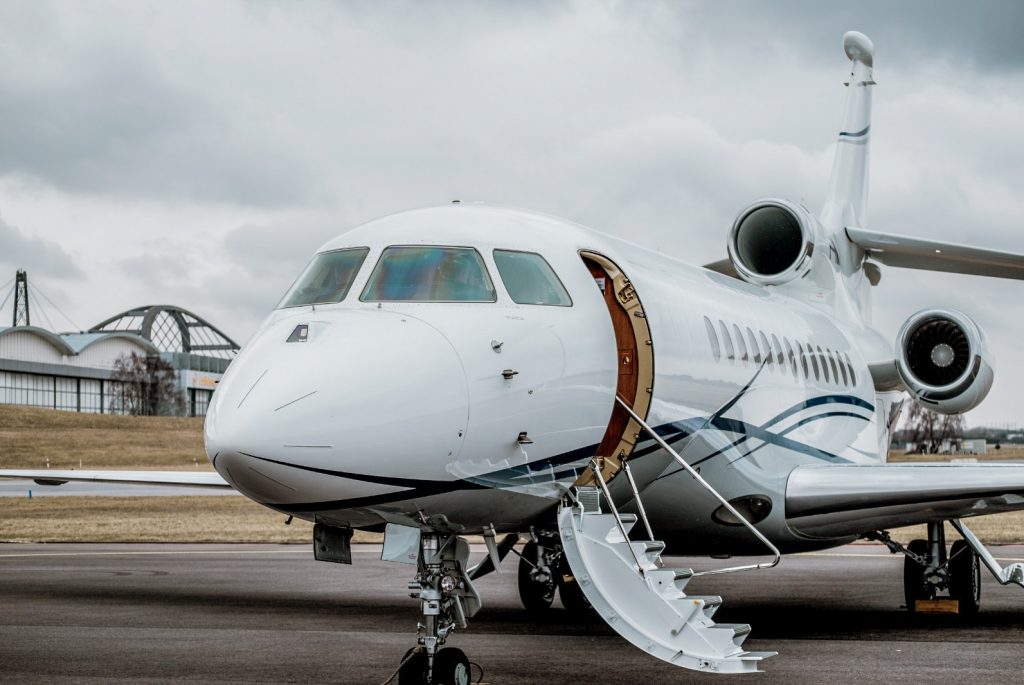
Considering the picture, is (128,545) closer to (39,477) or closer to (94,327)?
(39,477)

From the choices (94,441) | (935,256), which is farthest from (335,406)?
(94,441)

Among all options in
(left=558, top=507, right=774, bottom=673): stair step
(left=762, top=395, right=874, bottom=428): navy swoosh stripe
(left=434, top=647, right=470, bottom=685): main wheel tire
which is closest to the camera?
(left=434, top=647, right=470, bottom=685): main wheel tire

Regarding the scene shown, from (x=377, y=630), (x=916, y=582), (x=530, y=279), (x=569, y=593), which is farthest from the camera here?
(x=569, y=593)

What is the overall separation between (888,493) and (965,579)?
2.99 meters

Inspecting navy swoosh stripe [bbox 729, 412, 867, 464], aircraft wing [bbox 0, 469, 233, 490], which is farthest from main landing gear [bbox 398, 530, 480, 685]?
aircraft wing [bbox 0, 469, 233, 490]

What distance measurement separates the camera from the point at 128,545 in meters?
26.2

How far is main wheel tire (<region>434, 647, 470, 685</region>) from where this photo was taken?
8.15m

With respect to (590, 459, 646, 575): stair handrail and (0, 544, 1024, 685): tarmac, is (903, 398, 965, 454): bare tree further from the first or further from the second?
(590, 459, 646, 575): stair handrail

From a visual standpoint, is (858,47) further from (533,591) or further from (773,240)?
(533,591)

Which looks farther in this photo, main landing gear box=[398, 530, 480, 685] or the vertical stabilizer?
the vertical stabilizer

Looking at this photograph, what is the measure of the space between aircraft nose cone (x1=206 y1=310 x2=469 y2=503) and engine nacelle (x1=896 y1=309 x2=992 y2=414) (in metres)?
9.60

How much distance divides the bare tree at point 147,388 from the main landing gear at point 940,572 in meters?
102

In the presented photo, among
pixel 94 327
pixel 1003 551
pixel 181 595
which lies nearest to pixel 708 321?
pixel 181 595

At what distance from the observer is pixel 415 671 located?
8180mm
